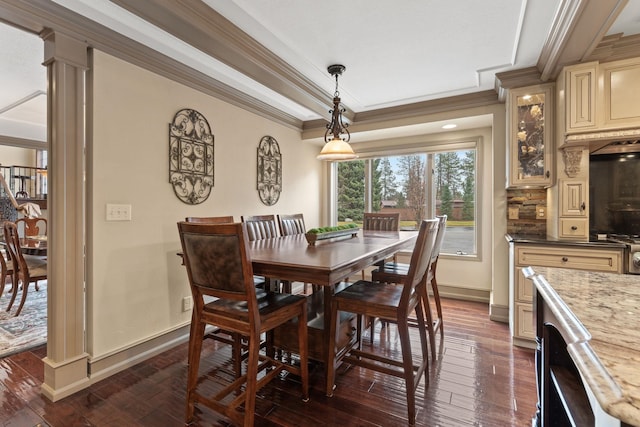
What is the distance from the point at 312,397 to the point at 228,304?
824 millimetres

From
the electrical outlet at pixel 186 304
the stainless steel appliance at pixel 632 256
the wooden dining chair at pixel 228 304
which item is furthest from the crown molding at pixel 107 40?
the stainless steel appliance at pixel 632 256

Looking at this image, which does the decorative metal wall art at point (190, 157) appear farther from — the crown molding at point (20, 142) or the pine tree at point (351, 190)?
the crown molding at point (20, 142)

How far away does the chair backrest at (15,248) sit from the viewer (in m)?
3.19

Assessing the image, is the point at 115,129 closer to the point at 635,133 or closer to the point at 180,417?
the point at 180,417

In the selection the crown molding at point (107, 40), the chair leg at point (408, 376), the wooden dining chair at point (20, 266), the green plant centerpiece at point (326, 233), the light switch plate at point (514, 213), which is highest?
the crown molding at point (107, 40)

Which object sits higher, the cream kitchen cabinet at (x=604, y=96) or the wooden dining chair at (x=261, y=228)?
the cream kitchen cabinet at (x=604, y=96)

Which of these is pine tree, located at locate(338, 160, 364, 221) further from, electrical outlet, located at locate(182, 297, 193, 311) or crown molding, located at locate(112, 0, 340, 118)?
electrical outlet, located at locate(182, 297, 193, 311)

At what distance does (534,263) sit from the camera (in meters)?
2.60

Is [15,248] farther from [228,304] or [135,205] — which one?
[228,304]

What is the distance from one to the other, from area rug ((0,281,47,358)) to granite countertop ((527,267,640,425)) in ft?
12.3

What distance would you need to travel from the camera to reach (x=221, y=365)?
231 cm

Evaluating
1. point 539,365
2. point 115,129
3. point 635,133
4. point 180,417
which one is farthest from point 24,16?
point 635,133

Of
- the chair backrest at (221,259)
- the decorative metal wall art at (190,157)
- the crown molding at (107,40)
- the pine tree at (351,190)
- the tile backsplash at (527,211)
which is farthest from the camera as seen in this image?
the pine tree at (351,190)

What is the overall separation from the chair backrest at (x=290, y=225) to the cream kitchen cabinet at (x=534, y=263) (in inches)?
85.3
